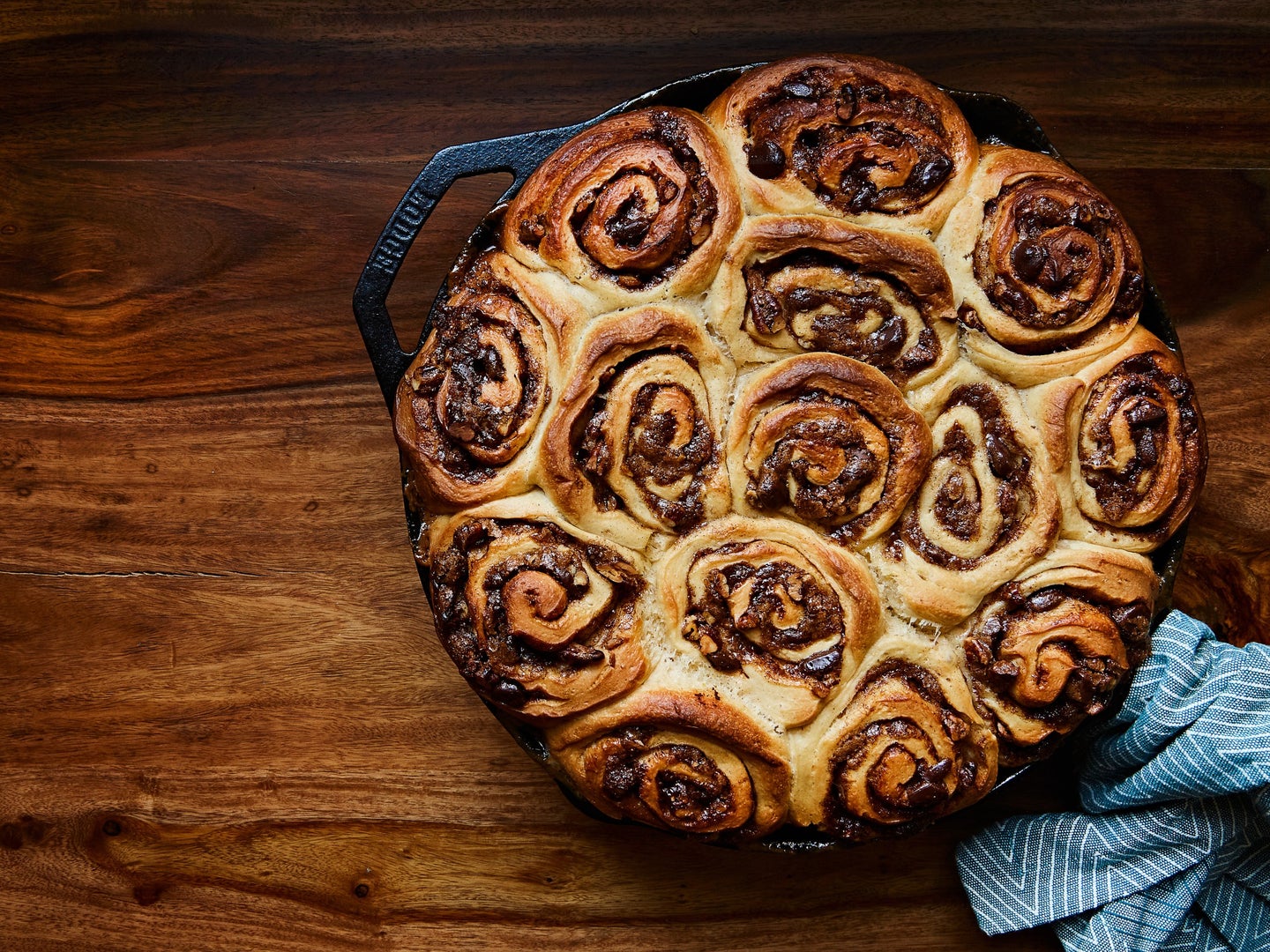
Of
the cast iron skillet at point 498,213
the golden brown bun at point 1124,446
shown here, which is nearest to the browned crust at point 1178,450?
the golden brown bun at point 1124,446

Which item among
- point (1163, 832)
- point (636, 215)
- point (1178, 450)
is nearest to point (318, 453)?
point (636, 215)

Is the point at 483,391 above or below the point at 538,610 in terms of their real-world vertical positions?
above

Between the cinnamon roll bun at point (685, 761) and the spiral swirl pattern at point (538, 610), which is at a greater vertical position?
the spiral swirl pattern at point (538, 610)

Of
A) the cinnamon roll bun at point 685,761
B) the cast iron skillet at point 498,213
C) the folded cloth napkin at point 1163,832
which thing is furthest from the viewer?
the folded cloth napkin at point 1163,832

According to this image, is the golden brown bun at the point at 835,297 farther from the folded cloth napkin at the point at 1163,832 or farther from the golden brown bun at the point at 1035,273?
the folded cloth napkin at the point at 1163,832

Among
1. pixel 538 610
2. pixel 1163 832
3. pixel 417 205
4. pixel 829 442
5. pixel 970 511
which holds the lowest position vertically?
pixel 1163 832

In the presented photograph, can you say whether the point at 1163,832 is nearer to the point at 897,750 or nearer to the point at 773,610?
the point at 897,750
